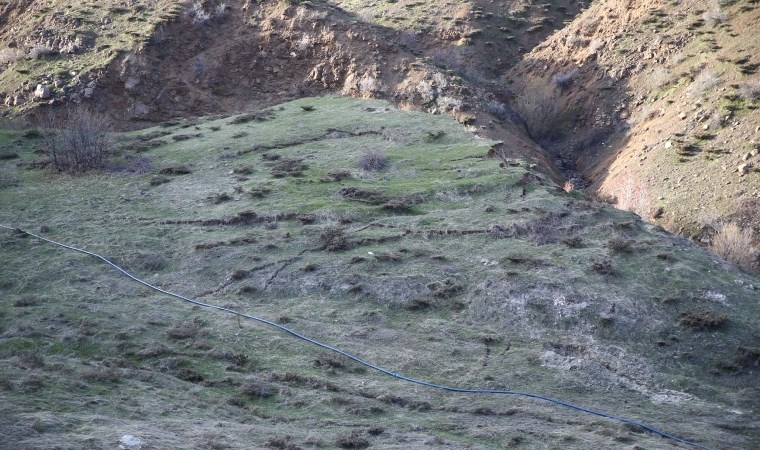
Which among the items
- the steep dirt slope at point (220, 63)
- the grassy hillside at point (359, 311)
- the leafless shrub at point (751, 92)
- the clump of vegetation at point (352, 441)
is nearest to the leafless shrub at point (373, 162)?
the grassy hillside at point (359, 311)

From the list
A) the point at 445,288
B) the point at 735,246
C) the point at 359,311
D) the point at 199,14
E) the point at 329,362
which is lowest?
the point at 329,362

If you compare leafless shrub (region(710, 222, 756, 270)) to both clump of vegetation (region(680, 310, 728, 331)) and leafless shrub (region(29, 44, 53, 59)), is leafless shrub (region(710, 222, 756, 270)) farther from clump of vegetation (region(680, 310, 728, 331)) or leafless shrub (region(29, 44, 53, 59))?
leafless shrub (region(29, 44, 53, 59))

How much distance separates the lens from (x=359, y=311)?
18.6 metres

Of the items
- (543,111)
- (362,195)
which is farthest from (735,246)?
(543,111)

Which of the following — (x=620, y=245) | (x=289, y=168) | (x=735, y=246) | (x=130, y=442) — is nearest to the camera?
(x=130, y=442)

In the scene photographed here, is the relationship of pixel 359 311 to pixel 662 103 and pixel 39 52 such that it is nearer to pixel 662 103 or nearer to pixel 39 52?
pixel 662 103

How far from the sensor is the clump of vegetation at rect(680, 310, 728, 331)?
1750 centimetres

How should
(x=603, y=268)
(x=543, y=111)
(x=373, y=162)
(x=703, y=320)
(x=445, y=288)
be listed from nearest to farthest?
(x=703, y=320), (x=445, y=288), (x=603, y=268), (x=373, y=162), (x=543, y=111)

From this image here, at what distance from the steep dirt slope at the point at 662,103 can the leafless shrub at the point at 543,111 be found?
6.6 inches

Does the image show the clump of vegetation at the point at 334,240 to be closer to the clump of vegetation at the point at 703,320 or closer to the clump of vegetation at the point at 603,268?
the clump of vegetation at the point at 603,268

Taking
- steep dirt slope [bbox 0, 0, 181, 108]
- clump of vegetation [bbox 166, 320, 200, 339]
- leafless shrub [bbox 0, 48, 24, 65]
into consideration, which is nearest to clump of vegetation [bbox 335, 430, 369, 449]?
clump of vegetation [bbox 166, 320, 200, 339]

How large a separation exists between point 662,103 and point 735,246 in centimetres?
1382

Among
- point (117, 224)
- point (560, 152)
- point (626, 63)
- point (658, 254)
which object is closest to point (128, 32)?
point (117, 224)

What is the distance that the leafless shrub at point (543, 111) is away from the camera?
136 ft
